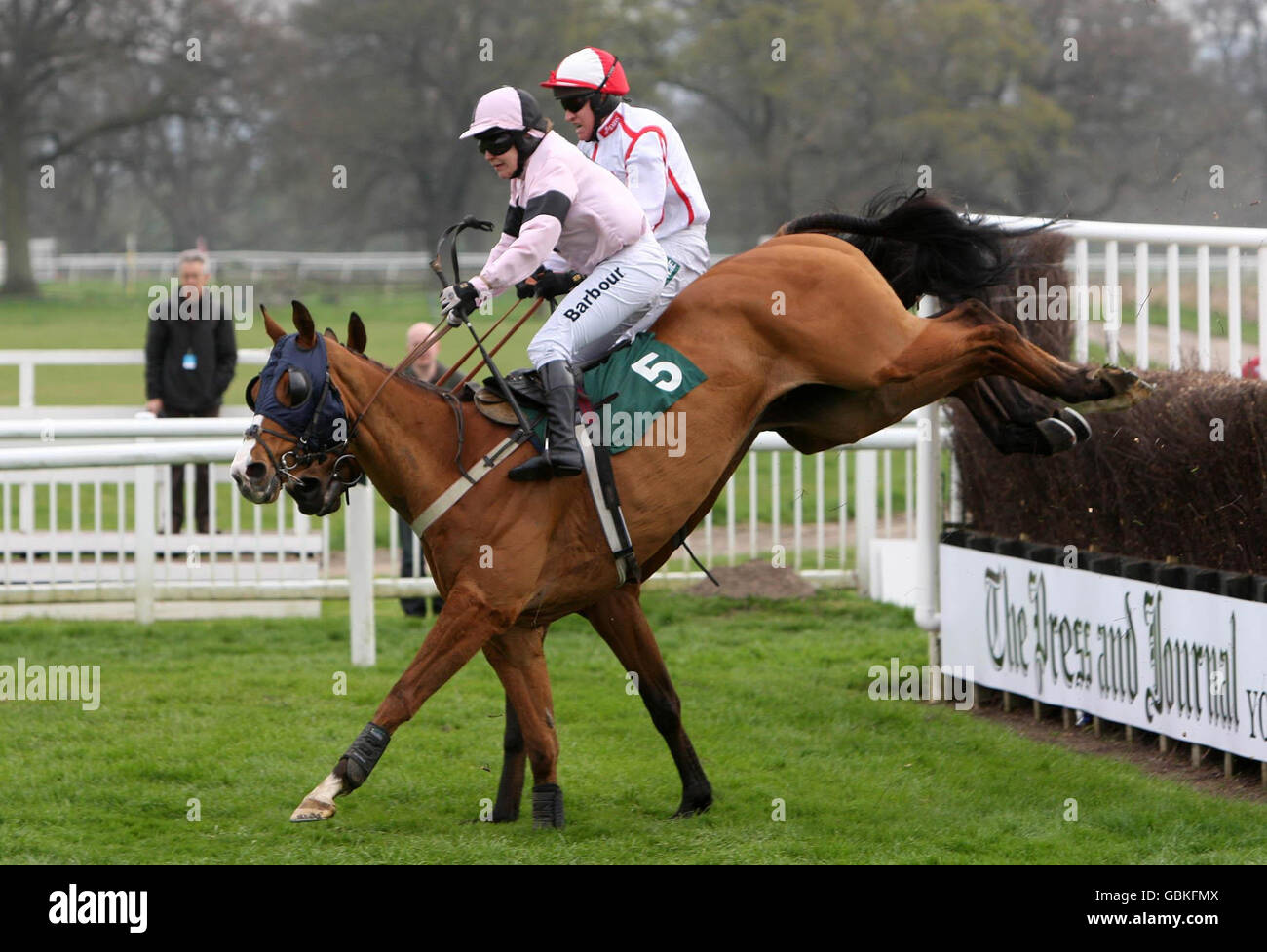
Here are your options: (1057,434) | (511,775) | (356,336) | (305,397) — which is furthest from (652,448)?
(1057,434)

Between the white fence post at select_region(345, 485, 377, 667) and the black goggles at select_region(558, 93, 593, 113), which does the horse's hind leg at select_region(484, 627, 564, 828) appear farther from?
the white fence post at select_region(345, 485, 377, 667)

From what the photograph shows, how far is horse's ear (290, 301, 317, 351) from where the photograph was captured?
15.4 feet

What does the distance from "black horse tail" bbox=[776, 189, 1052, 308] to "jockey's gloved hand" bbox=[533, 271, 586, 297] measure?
89 cm

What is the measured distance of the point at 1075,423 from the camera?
5.76 m

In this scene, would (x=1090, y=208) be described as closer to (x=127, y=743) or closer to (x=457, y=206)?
(x=457, y=206)

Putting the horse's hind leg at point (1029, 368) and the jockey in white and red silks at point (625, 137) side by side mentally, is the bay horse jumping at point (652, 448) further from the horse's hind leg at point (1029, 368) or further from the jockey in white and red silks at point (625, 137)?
the jockey in white and red silks at point (625, 137)

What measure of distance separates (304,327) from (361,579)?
3.27 m

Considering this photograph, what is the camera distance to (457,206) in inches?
1517

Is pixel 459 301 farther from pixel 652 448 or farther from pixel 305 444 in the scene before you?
pixel 652 448

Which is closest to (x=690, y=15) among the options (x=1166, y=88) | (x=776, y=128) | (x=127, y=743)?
(x=776, y=128)

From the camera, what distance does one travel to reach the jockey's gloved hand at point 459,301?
4891 mm

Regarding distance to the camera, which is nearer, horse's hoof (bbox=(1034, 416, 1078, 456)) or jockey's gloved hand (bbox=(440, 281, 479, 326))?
jockey's gloved hand (bbox=(440, 281, 479, 326))

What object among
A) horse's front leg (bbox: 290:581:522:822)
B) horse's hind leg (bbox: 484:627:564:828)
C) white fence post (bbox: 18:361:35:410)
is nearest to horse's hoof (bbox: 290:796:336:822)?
horse's front leg (bbox: 290:581:522:822)

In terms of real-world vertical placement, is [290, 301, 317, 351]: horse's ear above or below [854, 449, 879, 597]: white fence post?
above
